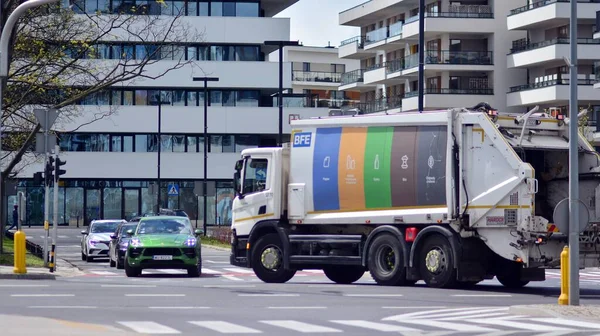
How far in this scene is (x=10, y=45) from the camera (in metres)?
38.3

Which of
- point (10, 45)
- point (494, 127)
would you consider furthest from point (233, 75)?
point (494, 127)

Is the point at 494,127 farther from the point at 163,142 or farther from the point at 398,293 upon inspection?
the point at 163,142

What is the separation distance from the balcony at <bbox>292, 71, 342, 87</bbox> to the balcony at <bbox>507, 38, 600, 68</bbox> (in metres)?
54.1

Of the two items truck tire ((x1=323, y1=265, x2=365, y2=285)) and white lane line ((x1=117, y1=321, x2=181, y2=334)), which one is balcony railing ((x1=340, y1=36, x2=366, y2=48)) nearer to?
truck tire ((x1=323, y1=265, x2=365, y2=285))

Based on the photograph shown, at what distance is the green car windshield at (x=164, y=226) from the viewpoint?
34406 millimetres

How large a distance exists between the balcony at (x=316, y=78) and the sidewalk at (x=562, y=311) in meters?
113

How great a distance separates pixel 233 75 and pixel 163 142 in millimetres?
6243

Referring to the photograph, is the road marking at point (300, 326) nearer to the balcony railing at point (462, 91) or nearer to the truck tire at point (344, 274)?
the truck tire at point (344, 274)

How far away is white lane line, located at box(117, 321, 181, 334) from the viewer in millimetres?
16281

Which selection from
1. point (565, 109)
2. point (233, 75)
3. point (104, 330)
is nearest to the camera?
point (104, 330)

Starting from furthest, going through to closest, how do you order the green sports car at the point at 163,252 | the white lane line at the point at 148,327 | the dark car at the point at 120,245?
the dark car at the point at 120,245, the green sports car at the point at 163,252, the white lane line at the point at 148,327

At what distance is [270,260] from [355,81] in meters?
69.5

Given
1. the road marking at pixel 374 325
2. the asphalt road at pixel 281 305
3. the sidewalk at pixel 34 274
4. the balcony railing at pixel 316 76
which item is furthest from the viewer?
the balcony railing at pixel 316 76

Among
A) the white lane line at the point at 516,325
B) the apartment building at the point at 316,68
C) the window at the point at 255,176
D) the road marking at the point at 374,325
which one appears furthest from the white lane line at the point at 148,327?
the apartment building at the point at 316,68
